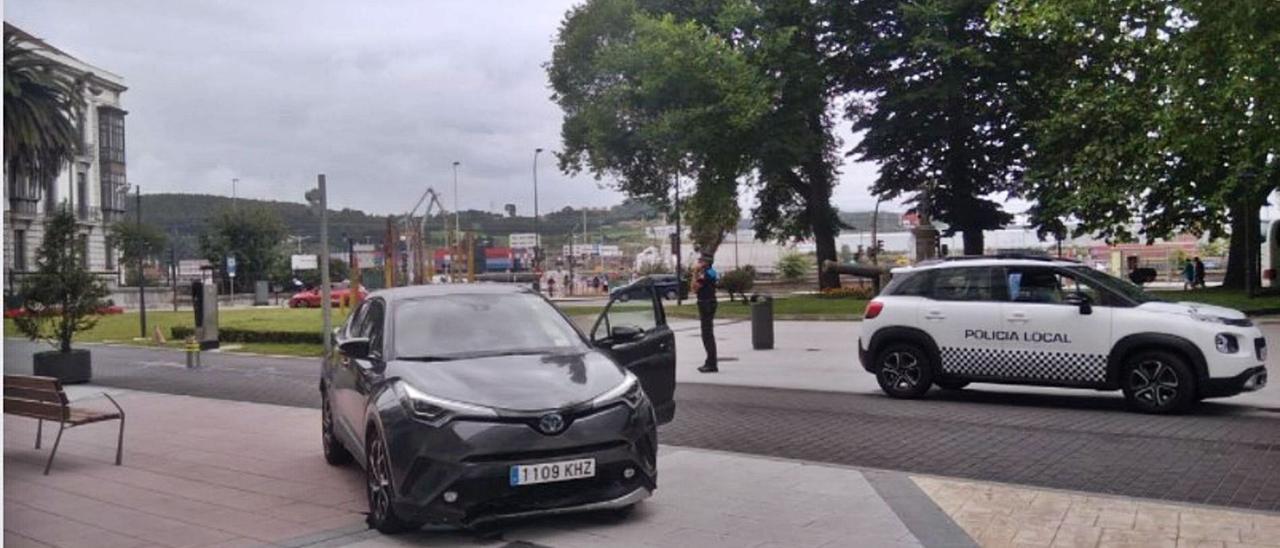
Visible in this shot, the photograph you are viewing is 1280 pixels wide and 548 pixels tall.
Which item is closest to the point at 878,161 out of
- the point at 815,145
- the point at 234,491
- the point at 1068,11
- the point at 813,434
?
the point at 815,145

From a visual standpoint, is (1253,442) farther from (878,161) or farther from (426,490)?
(878,161)

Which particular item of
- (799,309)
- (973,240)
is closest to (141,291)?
(799,309)

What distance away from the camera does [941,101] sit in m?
34.1

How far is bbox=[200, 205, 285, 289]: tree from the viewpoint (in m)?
10.4

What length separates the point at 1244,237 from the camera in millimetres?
29062

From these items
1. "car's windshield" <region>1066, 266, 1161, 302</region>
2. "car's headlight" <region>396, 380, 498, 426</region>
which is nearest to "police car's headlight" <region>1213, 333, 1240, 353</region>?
"car's windshield" <region>1066, 266, 1161, 302</region>

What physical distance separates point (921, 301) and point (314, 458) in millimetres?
6584

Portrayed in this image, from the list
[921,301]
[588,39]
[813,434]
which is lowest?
[813,434]

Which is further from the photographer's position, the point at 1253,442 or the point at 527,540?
the point at 1253,442

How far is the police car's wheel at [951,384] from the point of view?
38.7 feet

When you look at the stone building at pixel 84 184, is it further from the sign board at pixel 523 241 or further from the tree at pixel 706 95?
the tree at pixel 706 95

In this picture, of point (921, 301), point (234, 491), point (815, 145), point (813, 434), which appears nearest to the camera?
point (234, 491)

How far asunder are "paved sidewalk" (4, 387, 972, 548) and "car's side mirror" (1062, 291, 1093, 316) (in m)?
4.19

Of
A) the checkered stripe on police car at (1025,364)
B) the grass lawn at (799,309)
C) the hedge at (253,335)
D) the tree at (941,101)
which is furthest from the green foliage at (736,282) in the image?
the checkered stripe on police car at (1025,364)
